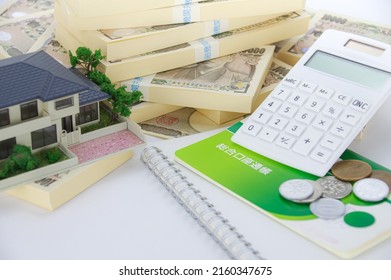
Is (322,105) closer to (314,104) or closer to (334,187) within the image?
(314,104)

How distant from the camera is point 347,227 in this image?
0.74 m

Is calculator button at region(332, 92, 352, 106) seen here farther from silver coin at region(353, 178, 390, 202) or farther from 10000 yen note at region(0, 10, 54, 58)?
10000 yen note at region(0, 10, 54, 58)

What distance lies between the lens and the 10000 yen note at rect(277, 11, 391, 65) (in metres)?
1.10

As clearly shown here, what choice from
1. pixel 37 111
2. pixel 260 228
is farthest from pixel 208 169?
pixel 37 111

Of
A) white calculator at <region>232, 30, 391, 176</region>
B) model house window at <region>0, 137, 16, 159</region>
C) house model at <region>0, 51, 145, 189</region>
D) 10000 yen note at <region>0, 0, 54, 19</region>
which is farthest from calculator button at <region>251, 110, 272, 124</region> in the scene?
10000 yen note at <region>0, 0, 54, 19</region>

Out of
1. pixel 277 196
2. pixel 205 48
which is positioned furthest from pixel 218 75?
pixel 277 196

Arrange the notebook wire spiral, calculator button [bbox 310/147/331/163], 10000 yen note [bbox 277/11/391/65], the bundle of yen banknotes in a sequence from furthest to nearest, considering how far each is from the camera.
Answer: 10000 yen note [bbox 277/11/391/65], the bundle of yen banknotes, calculator button [bbox 310/147/331/163], the notebook wire spiral

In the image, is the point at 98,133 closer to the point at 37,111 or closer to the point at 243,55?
the point at 37,111

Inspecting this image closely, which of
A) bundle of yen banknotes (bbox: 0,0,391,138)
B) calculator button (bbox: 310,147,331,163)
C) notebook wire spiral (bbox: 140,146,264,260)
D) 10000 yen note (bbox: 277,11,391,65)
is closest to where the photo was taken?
notebook wire spiral (bbox: 140,146,264,260)

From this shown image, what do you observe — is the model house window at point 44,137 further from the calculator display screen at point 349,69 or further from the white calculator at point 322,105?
the calculator display screen at point 349,69

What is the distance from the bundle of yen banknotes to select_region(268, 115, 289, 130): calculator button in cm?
6

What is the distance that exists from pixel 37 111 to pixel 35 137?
0.10ft

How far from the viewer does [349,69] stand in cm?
92
